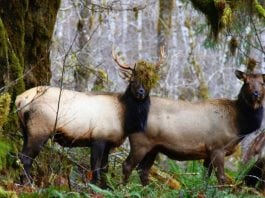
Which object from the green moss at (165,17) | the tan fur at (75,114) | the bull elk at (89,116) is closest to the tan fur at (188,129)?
the bull elk at (89,116)

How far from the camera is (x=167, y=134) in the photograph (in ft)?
38.5

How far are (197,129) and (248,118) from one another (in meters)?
0.87

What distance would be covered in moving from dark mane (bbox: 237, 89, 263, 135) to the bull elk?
1578 mm

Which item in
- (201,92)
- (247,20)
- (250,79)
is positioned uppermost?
(247,20)

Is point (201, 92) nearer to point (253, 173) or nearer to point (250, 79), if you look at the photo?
point (250, 79)

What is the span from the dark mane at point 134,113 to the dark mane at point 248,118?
5.19ft

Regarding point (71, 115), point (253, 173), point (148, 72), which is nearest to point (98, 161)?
point (71, 115)

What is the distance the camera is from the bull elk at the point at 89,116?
33.6 ft

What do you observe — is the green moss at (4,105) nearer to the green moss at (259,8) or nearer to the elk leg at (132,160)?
the green moss at (259,8)

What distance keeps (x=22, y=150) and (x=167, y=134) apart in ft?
7.96

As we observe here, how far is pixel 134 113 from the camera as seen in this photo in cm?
1134

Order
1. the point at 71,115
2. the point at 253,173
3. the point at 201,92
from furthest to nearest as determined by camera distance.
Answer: the point at 201,92 < the point at 71,115 < the point at 253,173

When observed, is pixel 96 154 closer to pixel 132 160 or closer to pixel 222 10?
pixel 132 160

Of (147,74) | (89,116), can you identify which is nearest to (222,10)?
(147,74)
